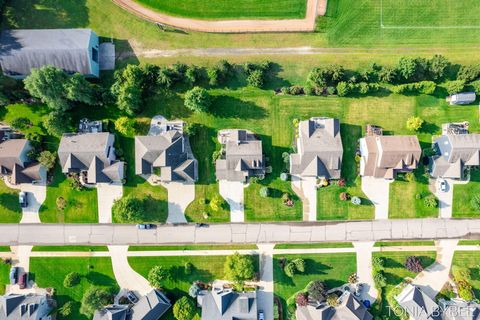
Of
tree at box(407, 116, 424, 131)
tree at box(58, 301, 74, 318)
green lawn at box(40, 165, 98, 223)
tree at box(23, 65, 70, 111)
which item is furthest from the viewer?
green lawn at box(40, 165, 98, 223)

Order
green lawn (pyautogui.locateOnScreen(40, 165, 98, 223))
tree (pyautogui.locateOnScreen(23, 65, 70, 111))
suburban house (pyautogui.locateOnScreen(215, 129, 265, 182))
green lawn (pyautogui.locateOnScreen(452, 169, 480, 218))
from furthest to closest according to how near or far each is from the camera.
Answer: green lawn (pyautogui.locateOnScreen(452, 169, 480, 218)), green lawn (pyautogui.locateOnScreen(40, 165, 98, 223)), suburban house (pyautogui.locateOnScreen(215, 129, 265, 182)), tree (pyautogui.locateOnScreen(23, 65, 70, 111))

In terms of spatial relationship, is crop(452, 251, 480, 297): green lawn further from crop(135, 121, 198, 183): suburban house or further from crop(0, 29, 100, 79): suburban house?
crop(0, 29, 100, 79): suburban house

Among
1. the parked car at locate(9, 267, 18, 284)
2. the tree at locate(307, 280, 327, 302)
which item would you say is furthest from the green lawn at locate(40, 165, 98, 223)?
the tree at locate(307, 280, 327, 302)

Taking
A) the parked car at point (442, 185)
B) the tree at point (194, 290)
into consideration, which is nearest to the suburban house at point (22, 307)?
the tree at point (194, 290)

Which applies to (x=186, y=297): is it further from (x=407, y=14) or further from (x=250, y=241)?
(x=407, y=14)

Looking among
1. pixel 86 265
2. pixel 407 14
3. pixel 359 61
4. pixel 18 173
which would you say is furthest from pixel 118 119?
pixel 407 14
